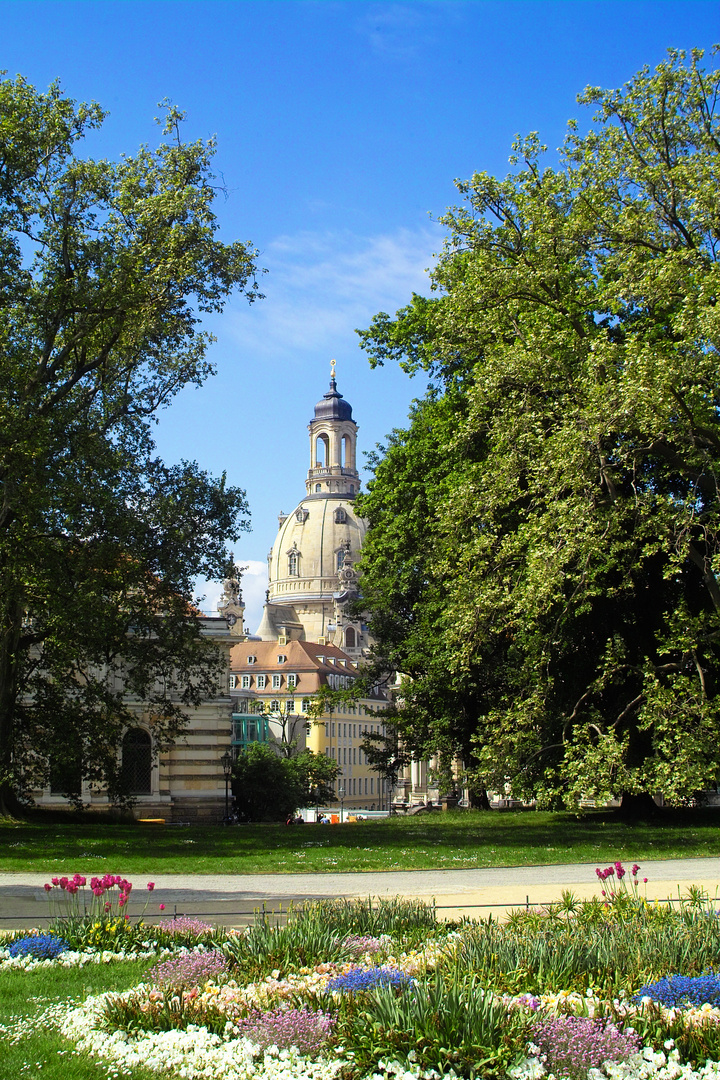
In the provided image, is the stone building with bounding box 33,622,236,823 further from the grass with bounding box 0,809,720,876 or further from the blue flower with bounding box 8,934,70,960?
the blue flower with bounding box 8,934,70,960

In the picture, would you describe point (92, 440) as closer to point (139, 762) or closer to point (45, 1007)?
point (45, 1007)

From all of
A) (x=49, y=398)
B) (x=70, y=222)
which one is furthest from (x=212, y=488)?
(x=70, y=222)

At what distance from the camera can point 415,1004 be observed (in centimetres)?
639

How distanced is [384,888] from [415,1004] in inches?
302

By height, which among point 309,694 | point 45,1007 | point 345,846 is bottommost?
point 345,846

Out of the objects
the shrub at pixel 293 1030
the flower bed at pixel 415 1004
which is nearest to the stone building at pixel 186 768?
the flower bed at pixel 415 1004

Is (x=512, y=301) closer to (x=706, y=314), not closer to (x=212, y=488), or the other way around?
(x=706, y=314)

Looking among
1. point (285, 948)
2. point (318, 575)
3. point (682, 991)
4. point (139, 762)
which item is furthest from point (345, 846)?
point (318, 575)

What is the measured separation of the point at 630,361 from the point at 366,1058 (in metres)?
17.8

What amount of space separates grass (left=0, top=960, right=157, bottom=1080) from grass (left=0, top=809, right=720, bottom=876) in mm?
7155

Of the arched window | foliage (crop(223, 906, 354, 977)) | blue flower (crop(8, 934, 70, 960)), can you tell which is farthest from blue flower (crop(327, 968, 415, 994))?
the arched window

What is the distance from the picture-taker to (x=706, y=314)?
20.6 metres

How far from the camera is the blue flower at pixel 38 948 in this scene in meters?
8.77

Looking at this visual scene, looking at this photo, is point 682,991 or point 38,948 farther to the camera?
point 38,948
